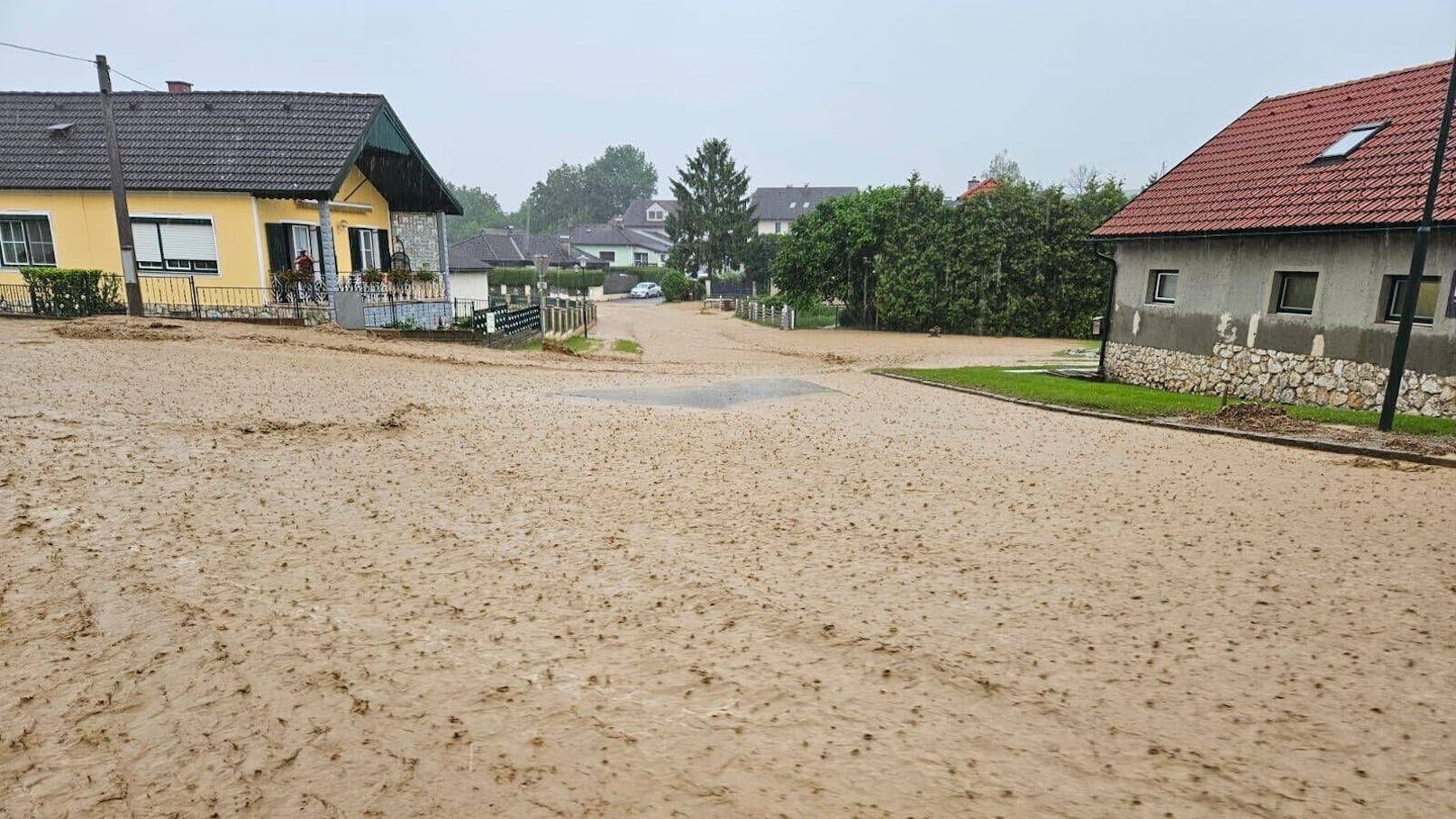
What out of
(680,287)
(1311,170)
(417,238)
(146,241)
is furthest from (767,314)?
(1311,170)

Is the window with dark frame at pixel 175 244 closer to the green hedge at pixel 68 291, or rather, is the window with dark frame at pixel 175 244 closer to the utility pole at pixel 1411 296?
the green hedge at pixel 68 291

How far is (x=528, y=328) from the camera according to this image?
86.4ft

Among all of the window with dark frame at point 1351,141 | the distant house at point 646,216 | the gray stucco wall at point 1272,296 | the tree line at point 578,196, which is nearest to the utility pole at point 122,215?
the gray stucco wall at point 1272,296

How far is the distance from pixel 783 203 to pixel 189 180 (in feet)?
267

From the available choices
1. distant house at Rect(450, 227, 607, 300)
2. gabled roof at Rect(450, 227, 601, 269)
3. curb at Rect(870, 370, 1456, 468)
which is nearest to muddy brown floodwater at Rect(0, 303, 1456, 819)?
curb at Rect(870, 370, 1456, 468)

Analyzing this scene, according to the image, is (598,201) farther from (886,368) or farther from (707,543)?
(707,543)

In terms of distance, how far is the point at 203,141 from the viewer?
2334cm

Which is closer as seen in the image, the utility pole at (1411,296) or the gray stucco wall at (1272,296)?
the utility pole at (1411,296)

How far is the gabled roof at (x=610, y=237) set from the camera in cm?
9725

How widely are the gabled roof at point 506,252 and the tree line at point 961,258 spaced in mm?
22147

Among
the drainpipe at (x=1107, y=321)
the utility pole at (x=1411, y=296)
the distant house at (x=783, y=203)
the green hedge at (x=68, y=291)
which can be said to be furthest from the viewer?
the distant house at (x=783, y=203)

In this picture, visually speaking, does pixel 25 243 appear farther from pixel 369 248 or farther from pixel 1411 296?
pixel 1411 296

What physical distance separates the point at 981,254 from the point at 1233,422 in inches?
983

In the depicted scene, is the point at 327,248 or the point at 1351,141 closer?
the point at 1351,141
